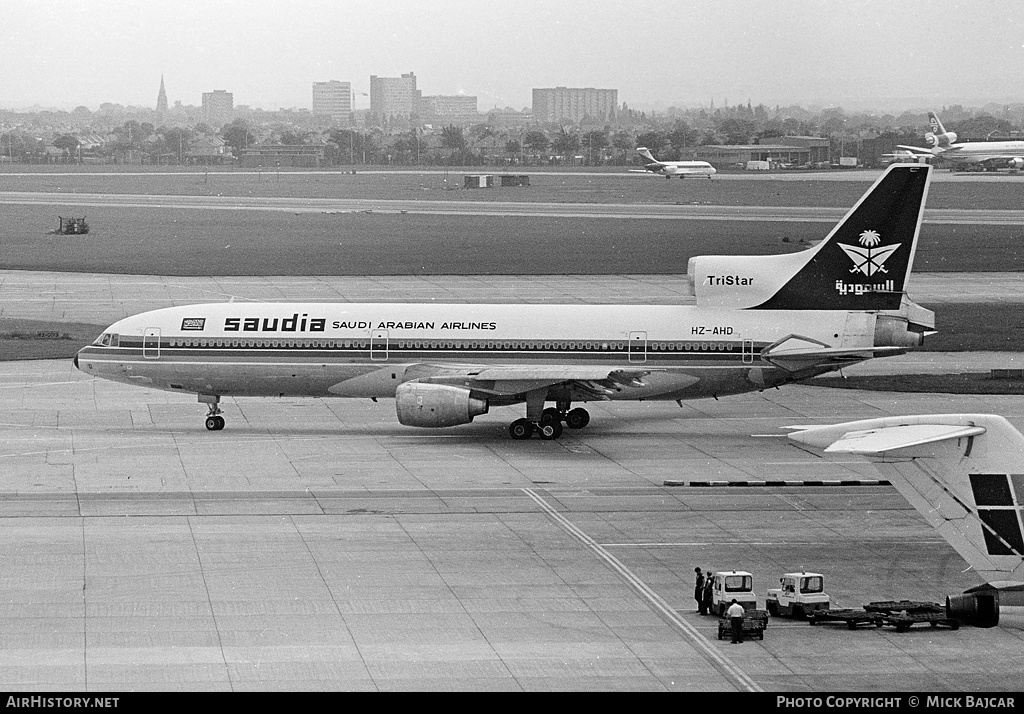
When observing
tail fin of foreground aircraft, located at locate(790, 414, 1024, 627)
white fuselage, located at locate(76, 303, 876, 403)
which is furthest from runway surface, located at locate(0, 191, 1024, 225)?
tail fin of foreground aircraft, located at locate(790, 414, 1024, 627)

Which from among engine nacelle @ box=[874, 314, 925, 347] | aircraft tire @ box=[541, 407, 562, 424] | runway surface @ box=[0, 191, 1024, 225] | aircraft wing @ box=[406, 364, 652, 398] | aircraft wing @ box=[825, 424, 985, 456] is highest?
aircraft wing @ box=[825, 424, 985, 456]

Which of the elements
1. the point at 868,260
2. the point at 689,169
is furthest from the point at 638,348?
the point at 689,169

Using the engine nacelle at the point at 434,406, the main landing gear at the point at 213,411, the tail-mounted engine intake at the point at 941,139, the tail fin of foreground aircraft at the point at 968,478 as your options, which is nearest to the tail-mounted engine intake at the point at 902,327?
the engine nacelle at the point at 434,406

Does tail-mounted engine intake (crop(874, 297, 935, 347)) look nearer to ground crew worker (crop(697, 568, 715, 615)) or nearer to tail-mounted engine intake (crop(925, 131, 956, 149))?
ground crew worker (crop(697, 568, 715, 615))

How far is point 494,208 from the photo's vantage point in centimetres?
13112

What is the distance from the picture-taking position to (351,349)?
44.2 metres

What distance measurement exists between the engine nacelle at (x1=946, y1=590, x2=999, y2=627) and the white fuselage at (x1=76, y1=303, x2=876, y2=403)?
64.0 feet

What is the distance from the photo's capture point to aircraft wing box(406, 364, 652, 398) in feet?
140

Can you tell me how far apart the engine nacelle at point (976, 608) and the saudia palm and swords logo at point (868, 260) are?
2038 cm

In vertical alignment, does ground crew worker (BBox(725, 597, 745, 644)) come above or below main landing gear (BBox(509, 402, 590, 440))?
above

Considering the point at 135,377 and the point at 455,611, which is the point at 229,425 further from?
the point at 455,611

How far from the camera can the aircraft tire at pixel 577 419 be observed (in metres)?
45.3

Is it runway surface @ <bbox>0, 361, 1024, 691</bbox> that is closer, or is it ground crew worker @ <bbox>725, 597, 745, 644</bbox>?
runway surface @ <bbox>0, 361, 1024, 691</bbox>

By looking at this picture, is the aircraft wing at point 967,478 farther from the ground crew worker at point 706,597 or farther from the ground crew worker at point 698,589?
the ground crew worker at point 698,589
